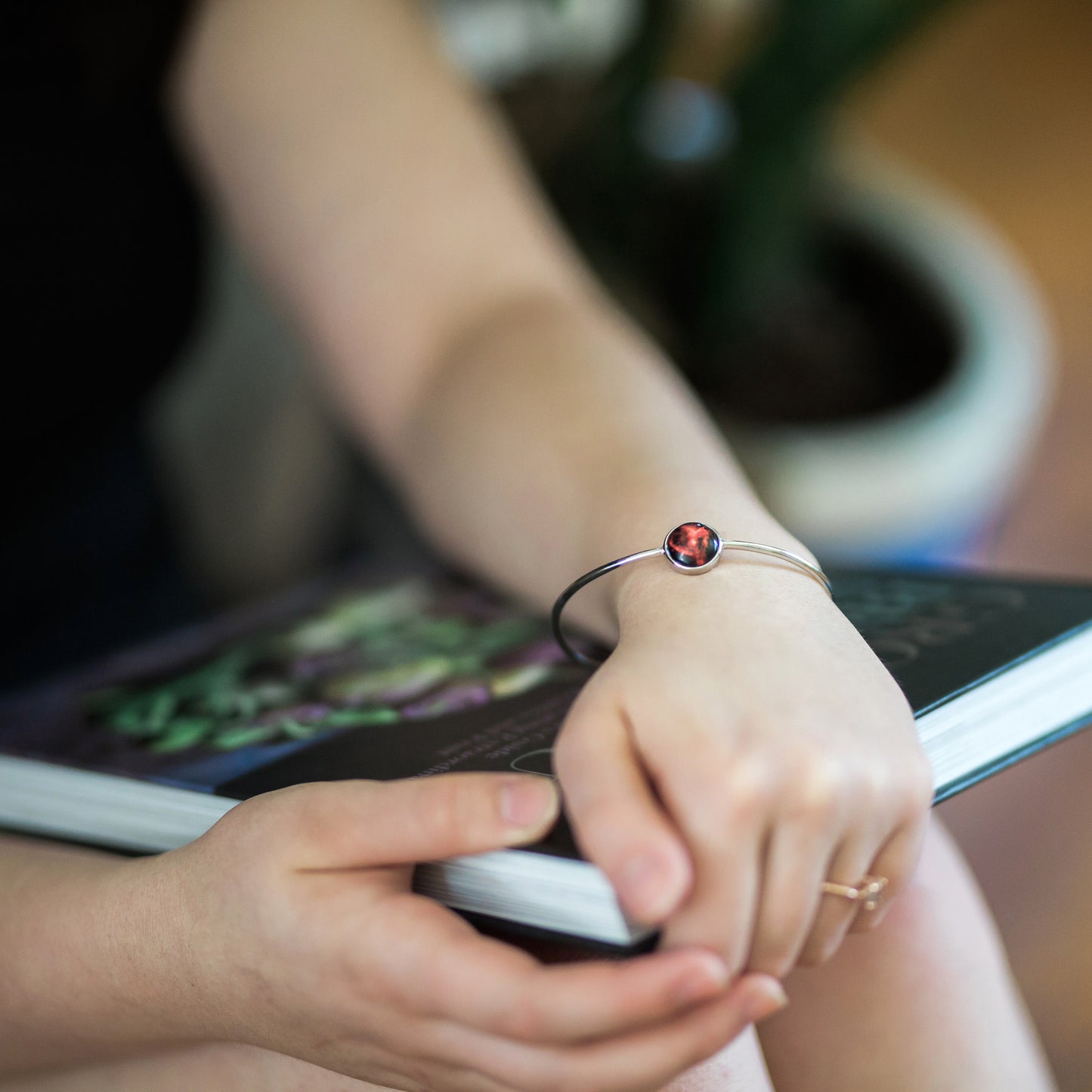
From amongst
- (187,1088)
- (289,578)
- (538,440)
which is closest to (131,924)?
(187,1088)

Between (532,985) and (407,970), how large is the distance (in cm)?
4

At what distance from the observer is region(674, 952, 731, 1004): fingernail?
0.97 ft

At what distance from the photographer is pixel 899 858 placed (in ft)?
1.15

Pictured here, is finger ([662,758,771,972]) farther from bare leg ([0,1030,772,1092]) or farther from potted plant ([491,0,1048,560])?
potted plant ([491,0,1048,560])

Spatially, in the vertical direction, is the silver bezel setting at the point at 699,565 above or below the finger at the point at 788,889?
above

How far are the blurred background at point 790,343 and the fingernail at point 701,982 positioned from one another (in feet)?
2.14

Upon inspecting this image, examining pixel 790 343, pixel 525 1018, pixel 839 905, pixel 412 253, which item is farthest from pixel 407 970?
pixel 790 343

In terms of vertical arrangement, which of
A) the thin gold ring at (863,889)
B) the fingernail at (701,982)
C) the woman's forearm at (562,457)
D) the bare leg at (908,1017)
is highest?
the woman's forearm at (562,457)

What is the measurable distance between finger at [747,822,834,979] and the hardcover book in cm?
4

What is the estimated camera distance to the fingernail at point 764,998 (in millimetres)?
312

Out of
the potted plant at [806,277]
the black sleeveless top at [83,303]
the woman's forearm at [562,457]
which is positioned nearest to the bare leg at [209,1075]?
the woman's forearm at [562,457]

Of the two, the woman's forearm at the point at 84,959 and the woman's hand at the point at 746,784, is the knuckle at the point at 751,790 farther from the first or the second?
the woman's forearm at the point at 84,959

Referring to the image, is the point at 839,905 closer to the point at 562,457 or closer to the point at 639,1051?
the point at 639,1051

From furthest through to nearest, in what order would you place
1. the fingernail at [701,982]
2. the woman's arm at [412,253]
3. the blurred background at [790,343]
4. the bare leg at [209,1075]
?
the blurred background at [790,343]
the woman's arm at [412,253]
the bare leg at [209,1075]
the fingernail at [701,982]
